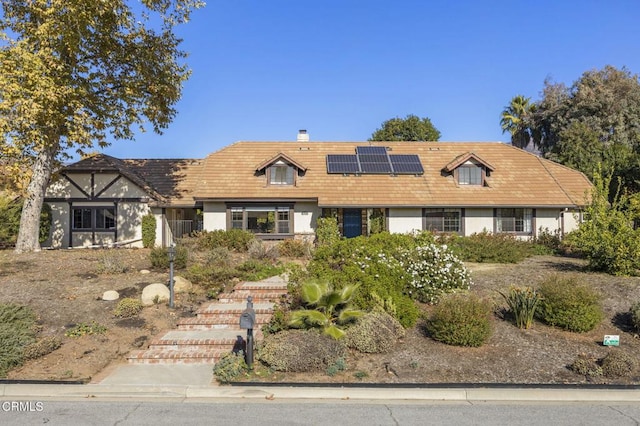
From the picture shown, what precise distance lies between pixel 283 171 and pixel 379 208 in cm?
542

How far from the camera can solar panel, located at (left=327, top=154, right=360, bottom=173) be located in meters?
23.8

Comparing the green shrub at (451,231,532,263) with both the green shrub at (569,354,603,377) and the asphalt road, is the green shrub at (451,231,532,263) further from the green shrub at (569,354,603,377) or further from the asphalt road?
the asphalt road

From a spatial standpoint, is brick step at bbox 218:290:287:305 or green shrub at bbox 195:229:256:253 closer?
brick step at bbox 218:290:287:305

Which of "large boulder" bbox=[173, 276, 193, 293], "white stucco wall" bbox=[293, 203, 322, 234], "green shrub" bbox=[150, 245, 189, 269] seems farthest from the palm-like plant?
"white stucco wall" bbox=[293, 203, 322, 234]

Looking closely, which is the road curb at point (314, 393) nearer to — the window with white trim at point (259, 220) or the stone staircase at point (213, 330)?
the stone staircase at point (213, 330)

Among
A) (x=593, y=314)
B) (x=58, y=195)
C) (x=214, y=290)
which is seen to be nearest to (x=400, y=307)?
(x=593, y=314)

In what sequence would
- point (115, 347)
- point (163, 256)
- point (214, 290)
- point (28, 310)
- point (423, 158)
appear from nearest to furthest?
point (115, 347) → point (28, 310) → point (214, 290) → point (163, 256) → point (423, 158)

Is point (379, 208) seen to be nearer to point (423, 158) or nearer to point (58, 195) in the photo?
point (423, 158)

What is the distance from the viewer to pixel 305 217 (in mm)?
22203

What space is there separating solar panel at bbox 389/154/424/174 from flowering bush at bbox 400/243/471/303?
43.2 ft

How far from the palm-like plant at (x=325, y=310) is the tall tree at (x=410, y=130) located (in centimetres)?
3683

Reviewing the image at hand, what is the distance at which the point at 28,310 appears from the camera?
30.8ft
